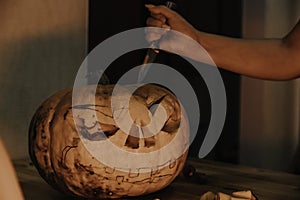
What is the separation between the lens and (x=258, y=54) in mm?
938

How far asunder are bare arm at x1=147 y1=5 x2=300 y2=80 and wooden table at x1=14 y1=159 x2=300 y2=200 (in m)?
0.20

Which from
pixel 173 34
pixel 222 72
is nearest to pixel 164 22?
pixel 173 34

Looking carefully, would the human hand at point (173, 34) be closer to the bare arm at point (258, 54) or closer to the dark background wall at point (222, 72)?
the bare arm at point (258, 54)

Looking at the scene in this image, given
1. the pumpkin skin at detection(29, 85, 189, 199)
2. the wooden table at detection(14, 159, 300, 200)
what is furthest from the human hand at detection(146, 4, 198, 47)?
the wooden table at detection(14, 159, 300, 200)

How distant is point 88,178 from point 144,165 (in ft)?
0.27

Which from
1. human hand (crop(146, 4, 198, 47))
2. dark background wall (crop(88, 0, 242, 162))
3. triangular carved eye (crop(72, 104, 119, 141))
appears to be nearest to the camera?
triangular carved eye (crop(72, 104, 119, 141))

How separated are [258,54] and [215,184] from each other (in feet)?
0.89

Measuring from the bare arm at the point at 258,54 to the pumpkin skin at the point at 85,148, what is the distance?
24 cm

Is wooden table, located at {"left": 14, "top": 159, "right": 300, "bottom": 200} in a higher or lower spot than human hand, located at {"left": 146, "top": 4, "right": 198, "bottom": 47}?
lower

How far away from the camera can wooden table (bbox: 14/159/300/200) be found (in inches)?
29.9

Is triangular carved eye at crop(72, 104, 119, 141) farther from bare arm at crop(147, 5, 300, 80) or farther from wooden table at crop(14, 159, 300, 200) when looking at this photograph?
bare arm at crop(147, 5, 300, 80)

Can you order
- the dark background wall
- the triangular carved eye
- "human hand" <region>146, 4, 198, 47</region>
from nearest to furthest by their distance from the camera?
the triangular carved eye, "human hand" <region>146, 4, 198, 47</region>, the dark background wall

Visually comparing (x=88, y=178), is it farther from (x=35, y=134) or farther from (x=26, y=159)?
(x=26, y=159)

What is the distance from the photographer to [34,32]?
1.08 meters
